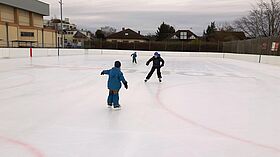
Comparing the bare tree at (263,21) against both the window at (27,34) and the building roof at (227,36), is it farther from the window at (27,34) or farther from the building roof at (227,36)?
the window at (27,34)

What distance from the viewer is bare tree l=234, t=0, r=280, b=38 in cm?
3669

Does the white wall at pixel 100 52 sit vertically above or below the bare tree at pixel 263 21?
below

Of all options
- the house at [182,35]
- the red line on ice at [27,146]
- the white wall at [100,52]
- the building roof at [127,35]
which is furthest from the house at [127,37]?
the red line on ice at [27,146]

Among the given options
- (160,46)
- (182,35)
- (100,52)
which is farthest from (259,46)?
(182,35)

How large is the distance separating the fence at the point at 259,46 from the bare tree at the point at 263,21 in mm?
13483

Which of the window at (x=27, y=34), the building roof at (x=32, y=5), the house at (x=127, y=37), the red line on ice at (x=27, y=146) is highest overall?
the building roof at (x=32, y=5)

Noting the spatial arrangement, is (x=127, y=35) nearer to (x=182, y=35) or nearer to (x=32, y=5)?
(x=182, y=35)

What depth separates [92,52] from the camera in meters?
28.9

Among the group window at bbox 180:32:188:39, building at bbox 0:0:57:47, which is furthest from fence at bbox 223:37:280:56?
window at bbox 180:32:188:39

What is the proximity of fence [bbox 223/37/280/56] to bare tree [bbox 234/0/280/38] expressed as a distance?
13.5 metres

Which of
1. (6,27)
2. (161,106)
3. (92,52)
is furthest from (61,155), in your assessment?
(6,27)

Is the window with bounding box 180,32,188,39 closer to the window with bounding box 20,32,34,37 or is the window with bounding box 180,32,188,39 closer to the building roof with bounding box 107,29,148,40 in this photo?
the building roof with bounding box 107,29,148,40

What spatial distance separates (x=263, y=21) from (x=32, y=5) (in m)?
33.9

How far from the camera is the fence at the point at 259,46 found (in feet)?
55.2
